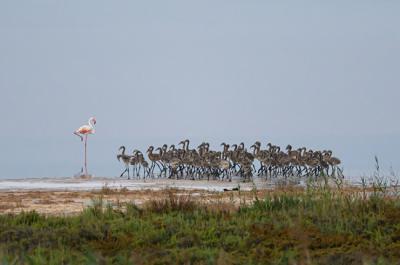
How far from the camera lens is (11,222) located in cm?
1323

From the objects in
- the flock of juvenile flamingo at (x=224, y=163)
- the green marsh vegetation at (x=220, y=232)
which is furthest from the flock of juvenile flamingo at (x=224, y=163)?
the green marsh vegetation at (x=220, y=232)

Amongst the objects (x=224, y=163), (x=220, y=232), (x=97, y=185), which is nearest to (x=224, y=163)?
(x=224, y=163)

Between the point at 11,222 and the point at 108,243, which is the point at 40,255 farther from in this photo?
the point at 11,222

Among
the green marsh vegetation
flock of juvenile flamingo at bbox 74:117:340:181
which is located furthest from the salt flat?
the green marsh vegetation

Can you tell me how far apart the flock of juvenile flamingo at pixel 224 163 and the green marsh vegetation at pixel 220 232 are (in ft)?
72.6

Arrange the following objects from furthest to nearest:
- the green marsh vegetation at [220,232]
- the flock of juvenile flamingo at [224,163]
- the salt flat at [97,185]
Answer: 1. the flock of juvenile flamingo at [224,163]
2. the salt flat at [97,185]
3. the green marsh vegetation at [220,232]

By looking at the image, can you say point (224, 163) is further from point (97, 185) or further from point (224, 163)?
point (97, 185)

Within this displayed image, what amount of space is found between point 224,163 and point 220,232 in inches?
961

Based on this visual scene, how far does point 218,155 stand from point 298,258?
92.6ft

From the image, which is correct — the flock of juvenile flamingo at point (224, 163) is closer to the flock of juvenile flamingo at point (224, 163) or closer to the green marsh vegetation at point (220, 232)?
the flock of juvenile flamingo at point (224, 163)

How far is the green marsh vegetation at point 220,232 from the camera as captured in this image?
10227 mm

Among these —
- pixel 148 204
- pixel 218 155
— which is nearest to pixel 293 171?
pixel 218 155

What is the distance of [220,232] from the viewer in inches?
472

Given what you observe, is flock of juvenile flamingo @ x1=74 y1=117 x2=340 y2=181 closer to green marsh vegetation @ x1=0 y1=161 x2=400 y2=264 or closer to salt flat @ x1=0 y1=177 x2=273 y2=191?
salt flat @ x1=0 y1=177 x2=273 y2=191
